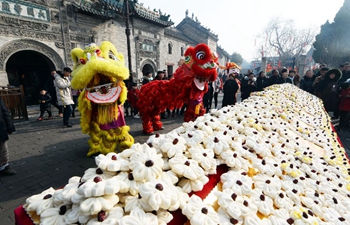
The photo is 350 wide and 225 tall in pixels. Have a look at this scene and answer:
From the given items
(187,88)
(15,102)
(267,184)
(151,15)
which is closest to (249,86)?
(187,88)

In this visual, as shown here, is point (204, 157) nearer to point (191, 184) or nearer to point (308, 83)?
point (191, 184)

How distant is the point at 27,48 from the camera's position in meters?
8.58

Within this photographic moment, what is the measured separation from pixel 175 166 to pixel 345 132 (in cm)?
781

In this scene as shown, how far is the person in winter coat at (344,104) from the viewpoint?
6.38 metres

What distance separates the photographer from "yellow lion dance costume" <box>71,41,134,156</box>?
2.94m

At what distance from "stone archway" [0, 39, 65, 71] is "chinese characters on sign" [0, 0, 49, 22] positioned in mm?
1090

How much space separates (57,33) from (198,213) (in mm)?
11564

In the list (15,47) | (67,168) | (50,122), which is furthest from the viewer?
(15,47)

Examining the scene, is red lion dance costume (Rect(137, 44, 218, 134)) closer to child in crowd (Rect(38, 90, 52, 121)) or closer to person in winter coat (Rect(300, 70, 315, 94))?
child in crowd (Rect(38, 90, 52, 121))

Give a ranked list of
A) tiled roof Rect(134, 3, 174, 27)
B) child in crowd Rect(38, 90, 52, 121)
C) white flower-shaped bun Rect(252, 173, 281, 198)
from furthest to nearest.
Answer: tiled roof Rect(134, 3, 174, 27) < child in crowd Rect(38, 90, 52, 121) < white flower-shaped bun Rect(252, 173, 281, 198)

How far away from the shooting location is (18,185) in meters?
2.82

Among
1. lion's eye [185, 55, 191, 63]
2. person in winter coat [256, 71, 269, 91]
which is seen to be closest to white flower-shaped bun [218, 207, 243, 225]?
lion's eye [185, 55, 191, 63]

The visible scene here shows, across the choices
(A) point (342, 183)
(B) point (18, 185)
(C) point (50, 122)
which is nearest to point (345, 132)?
(A) point (342, 183)

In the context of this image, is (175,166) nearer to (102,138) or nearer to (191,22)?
(102,138)
